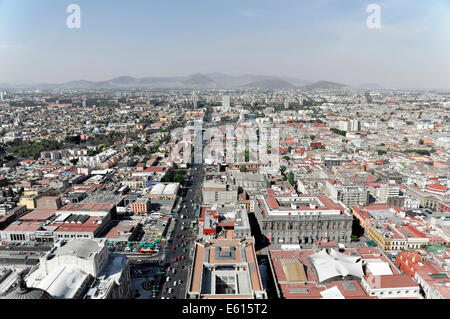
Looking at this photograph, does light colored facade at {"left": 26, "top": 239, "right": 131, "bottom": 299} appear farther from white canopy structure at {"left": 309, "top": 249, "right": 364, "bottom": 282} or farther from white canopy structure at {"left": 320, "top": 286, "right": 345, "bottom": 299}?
white canopy structure at {"left": 309, "top": 249, "right": 364, "bottom": 282}

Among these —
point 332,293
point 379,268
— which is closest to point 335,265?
point 332,293

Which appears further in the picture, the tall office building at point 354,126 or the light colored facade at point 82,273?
the tall office building at point 354,126

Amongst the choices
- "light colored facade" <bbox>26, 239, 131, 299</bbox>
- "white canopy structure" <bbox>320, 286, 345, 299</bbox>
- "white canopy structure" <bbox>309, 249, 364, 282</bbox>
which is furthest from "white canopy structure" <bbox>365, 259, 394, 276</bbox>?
"light colored facade" <bbox>26, 239, 131, 299</bbox>

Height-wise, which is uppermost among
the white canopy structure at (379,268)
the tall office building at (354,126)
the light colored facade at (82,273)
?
the tall office building at (354,126)

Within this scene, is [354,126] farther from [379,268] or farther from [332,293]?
[332,293]

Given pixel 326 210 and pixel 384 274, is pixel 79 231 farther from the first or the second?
pixel 384 274

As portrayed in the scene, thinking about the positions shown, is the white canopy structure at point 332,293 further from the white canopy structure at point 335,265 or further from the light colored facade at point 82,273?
the light colored facade at point 82,273

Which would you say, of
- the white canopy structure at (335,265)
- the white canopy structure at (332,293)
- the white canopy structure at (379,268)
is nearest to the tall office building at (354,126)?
the white canopy structure at (379,268)

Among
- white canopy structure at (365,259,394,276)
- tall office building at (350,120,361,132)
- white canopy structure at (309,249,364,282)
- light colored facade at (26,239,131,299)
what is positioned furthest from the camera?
tall office building at (350,120,361,132)

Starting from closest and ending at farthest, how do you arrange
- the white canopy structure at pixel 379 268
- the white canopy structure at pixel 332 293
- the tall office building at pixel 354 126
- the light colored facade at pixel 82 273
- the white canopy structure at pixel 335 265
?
1. the light colored facade at pixel 82 273
2. the white canopy structure at pixel 332 293
3. the white canopy structure at pixel 335 265
4. the white canopy structure at pixel 379 268
5. the tall office building at pixel 354 126
